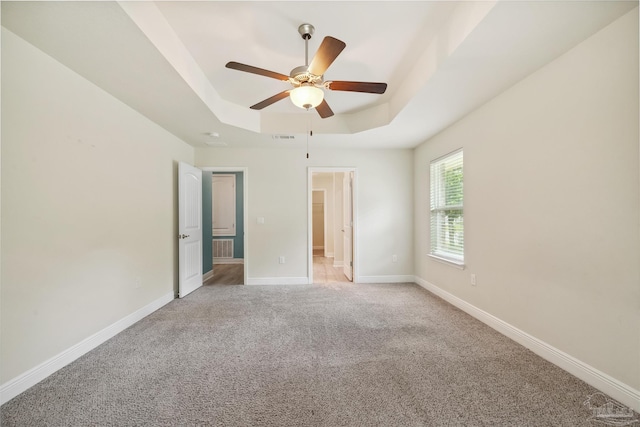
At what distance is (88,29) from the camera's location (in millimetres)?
1675

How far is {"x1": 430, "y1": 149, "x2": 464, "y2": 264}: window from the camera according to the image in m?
3.40

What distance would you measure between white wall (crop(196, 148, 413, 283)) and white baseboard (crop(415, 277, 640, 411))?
179 cm

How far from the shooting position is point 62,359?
205 centimetres

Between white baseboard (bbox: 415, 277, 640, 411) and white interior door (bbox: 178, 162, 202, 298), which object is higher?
white interior door (bbox: 178, 162, 202, 298)

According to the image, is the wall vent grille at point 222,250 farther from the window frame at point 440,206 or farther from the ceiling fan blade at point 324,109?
the ceiling fan blade at point 324,109

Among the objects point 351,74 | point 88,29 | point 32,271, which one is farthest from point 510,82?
point 32,271

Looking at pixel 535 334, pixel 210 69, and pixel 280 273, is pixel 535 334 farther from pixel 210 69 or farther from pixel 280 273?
pixel 210 69

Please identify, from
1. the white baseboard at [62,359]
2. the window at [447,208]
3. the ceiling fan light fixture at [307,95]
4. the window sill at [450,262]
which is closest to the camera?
the white baseboard at [62,359]

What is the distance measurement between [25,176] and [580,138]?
3.88 metres

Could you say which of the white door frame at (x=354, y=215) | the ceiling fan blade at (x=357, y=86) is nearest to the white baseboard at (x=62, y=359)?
the white door frame at (x=354, y=215)

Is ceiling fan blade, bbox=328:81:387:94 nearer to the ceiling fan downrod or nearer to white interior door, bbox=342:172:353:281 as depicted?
the ceiling fan downrod

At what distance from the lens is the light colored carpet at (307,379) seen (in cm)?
154

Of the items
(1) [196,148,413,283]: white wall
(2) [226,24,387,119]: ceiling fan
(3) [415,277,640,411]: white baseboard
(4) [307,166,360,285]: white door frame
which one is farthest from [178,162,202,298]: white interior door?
(3) [415,277,640,411]: white baseboard

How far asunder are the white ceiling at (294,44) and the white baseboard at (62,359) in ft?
7.40
